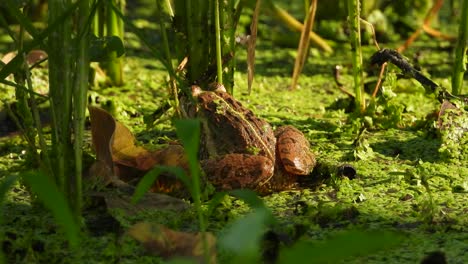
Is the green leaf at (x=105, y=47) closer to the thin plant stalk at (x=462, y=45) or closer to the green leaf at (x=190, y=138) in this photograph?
the green leaf at (x=190, y=138)

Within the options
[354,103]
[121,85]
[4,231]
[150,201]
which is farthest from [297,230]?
[121,85]

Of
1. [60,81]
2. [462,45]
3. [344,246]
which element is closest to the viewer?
[344,246]

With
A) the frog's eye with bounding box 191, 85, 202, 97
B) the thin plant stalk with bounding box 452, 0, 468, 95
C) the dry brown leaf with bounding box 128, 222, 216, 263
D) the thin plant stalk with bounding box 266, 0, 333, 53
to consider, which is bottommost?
the dry brown leaf with bounding box 128, 222, 216, 263

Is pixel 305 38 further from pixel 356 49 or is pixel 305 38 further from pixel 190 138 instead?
pixel 190 138

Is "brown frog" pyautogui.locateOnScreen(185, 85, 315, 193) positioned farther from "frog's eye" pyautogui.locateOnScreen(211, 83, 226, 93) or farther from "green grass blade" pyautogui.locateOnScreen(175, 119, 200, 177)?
"green grass blade" pyautogui.locateOnScreen(175, 119, 200, 177)

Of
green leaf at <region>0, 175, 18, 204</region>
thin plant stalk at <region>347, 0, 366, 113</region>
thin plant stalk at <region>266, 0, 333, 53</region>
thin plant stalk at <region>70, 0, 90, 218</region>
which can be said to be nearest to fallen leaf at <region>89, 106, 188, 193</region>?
thin plant stalk at <region>70, 0, 90, 218</region>

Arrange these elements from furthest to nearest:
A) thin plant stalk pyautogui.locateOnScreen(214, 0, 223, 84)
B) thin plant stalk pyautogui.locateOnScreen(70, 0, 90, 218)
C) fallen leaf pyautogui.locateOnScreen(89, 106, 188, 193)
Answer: thin plant stalk pyautogui.locateOnScreen(214, 0, 223, 84)
fallen leaf pyautogui.locateOnScreen(89, 106, 188, 193)
thin plant stalk pyautogui.locateOnScreen(70, 0, 90, 218)

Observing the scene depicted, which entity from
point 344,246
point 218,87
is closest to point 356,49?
point 218,87
